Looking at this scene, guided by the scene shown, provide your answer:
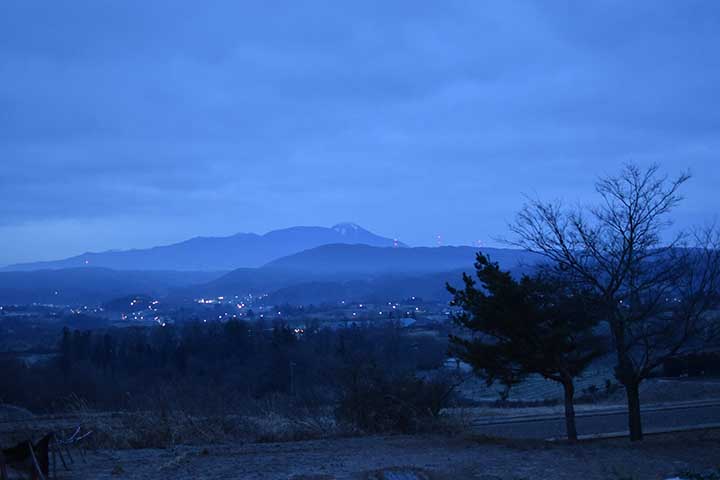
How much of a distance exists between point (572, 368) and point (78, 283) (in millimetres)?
197317

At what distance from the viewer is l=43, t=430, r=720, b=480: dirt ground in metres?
9.84

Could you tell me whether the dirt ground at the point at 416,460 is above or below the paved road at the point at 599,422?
above

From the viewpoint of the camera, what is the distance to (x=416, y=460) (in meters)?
10.9

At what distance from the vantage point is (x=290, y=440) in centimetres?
1378

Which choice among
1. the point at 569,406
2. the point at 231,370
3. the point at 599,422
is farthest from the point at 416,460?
the point at 231,370

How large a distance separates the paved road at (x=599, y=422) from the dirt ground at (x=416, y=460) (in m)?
3.61

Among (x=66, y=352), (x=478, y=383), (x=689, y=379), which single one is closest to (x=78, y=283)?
(x=66, y=352)

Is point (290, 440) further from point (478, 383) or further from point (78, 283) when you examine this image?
point (78, 283)

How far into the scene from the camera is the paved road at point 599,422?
55.8 feet

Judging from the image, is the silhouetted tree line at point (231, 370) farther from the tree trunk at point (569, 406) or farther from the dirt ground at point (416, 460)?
the tree trunk at point (569, 406)

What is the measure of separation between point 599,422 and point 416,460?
34.1 feet

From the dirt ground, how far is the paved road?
361 cm

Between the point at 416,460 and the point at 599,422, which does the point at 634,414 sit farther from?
the point at 599,422

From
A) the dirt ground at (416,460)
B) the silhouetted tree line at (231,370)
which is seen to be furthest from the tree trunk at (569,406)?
the silhouetted tree line at (231,370)
